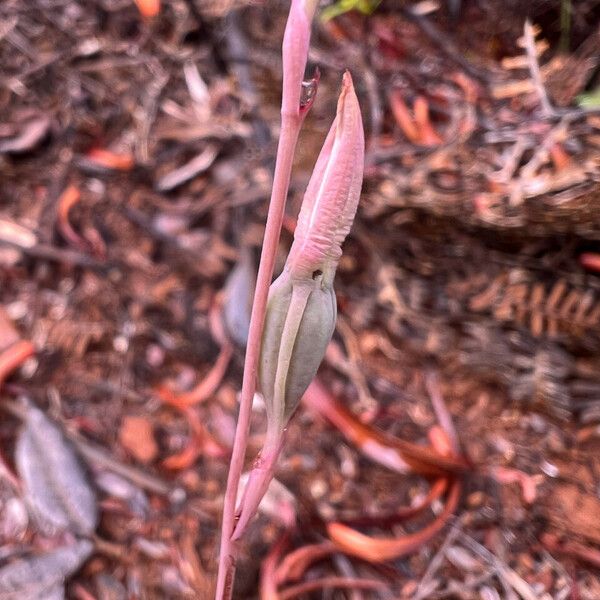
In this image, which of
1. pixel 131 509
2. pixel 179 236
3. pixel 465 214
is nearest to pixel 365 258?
pixel 465 214

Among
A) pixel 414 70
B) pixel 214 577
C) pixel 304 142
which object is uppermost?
pixel 414 70

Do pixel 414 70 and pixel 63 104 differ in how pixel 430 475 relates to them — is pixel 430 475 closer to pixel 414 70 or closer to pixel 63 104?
pixel 414 70

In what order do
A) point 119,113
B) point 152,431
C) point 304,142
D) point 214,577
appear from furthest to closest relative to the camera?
point 119,113 → point 304,142 → point 152,431 → point 214,577

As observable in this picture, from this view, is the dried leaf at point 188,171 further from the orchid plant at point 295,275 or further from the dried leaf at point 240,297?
the orchid plant at point 295,275

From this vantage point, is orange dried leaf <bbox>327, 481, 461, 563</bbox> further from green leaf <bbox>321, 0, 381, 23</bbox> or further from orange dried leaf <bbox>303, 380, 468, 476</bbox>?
green leaf <bbox>321, 0, 381, 23</bbox>

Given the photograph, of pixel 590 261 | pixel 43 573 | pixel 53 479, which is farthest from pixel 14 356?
pixel 590 261

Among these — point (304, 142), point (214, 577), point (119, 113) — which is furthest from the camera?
point (119, 113)

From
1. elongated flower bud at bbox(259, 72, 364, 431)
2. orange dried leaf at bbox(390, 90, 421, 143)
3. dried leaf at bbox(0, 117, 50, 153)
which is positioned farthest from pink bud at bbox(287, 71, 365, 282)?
dried leaf at bbox(0, 117, 50, 153)

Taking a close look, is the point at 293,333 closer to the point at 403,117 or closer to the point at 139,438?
the point at 139,438

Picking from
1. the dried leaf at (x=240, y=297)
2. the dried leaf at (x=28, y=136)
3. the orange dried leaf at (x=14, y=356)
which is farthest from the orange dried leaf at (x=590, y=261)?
the dried leaf at (x=28, y=136)
